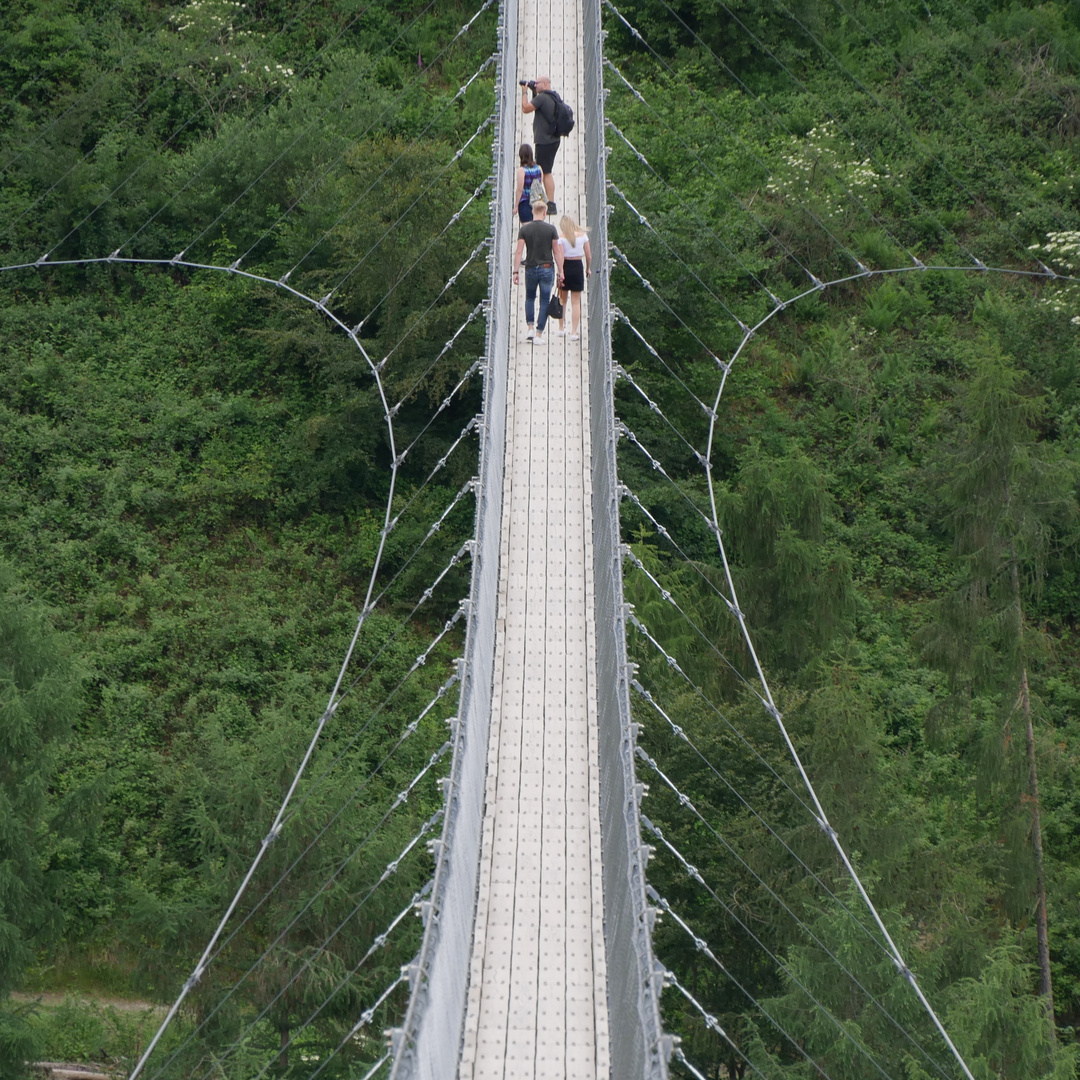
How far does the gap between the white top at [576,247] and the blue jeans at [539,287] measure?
0.17 m

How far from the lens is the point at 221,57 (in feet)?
71.8

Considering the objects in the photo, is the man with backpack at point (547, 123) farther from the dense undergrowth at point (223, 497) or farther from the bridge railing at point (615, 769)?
the dense undergrowth at point (223, 497)

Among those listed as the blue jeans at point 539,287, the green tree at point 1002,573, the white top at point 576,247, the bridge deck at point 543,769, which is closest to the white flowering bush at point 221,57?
the bridge deck at point 543,769

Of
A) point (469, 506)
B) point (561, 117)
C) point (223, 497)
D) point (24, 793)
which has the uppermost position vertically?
point (561, 117)

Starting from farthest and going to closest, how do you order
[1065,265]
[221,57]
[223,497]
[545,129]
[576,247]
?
[221,57], [1065,265], [223,497], [545,129], [576,247]

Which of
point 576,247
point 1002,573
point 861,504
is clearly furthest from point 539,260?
point 861,504

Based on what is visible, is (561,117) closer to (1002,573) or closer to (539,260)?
(539,260)

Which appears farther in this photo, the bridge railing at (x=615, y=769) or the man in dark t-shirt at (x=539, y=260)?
the man in dark t-shirt at (x=539, y=260)

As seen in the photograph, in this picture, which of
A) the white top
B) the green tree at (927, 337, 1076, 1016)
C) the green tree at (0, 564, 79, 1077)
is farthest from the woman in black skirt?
Answer: the green tree at (0, 564, 79, 1077)

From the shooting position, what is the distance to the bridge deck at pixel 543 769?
8883 mm

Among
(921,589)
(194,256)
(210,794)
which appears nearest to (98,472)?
(194,256)

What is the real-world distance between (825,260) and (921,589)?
4751 mm

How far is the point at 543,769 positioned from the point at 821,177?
13.2 meters

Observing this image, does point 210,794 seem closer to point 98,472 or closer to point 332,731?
point 332,731
